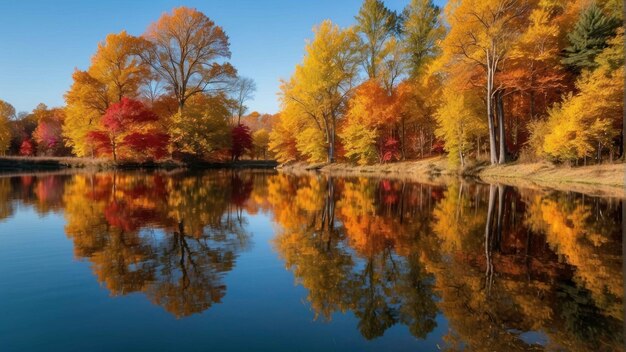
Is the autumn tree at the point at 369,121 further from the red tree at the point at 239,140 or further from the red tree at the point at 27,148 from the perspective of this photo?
the red tree at the point at 27,148

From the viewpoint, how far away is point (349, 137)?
3969cm

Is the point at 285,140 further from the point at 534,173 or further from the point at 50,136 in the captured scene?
the point at 50,136

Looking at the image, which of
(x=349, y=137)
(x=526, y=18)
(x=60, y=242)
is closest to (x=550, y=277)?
(x=60, y=242)

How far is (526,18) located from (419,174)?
562 inches

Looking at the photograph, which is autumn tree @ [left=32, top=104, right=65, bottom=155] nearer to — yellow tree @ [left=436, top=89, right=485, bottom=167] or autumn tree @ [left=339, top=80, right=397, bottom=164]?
autumn tree @ [left=339, top=80, right=397, bottom=164]

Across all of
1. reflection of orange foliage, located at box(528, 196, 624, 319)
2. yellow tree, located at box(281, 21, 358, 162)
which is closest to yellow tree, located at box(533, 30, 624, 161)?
reflection of orange foliage, located at box(528, 196, 624, 319)

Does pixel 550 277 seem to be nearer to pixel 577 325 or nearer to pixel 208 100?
pixel 577 325

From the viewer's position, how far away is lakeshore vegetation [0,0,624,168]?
26297 millimetres

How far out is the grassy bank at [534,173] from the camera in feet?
70.9

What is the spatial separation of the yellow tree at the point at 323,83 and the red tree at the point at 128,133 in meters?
14.5

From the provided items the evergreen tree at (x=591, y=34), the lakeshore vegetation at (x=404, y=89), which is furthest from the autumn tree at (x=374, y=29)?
the evergreen tree at (x=591, y=34)

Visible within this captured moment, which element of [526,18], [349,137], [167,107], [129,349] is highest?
[526,18]

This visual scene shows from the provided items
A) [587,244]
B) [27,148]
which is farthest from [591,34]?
[27,148]

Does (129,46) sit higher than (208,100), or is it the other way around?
(129,46)
